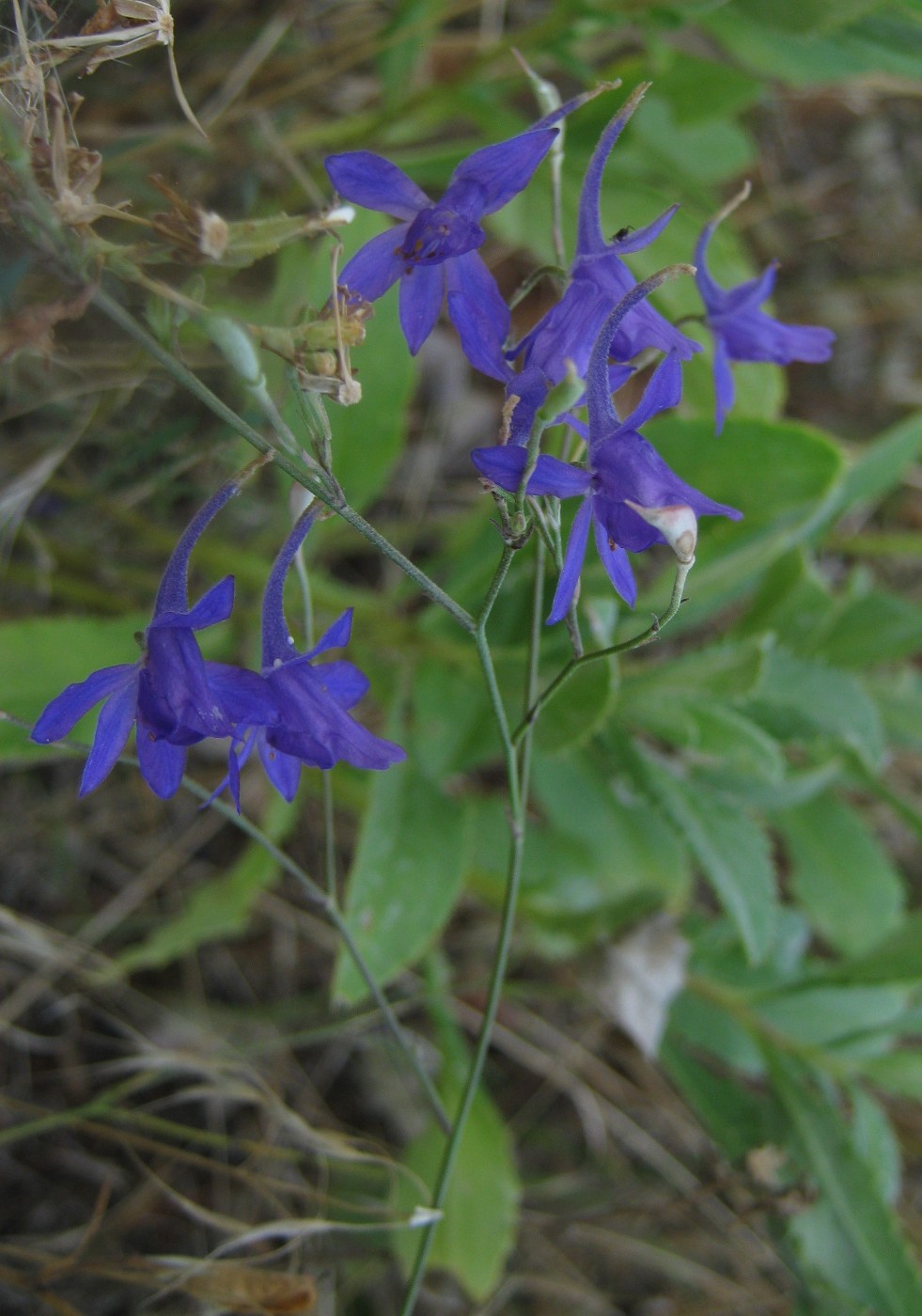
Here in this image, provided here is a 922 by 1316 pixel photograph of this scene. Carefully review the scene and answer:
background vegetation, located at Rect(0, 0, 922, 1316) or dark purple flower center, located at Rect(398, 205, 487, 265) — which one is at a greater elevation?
dark purple flower center, located at Rect(398, 205, 487, 265)

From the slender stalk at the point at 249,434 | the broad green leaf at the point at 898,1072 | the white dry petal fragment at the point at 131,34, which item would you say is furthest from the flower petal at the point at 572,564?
the broad green leaf at the point at 898,1072

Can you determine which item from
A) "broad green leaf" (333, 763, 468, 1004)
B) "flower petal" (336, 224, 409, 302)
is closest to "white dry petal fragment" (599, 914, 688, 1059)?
"broad green leaf" (333, 763, 468, 1004)

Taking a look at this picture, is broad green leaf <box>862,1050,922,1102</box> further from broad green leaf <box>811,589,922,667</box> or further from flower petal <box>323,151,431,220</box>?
flower petal <box>323,151,431,220</box>

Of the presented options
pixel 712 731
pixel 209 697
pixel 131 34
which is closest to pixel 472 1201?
pixel 712 731

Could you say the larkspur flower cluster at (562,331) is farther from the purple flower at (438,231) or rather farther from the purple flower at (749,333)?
the purple flower at (749,333)

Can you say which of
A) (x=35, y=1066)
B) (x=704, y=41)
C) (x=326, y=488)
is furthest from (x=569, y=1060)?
(x=704, y=41)

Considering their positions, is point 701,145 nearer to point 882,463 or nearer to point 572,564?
point 882,463

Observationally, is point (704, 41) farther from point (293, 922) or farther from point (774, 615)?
point (293, 922)
